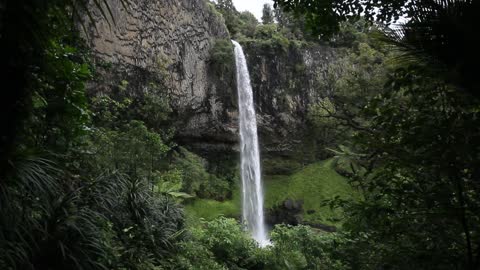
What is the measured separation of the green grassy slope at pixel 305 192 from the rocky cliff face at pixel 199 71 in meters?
2.36

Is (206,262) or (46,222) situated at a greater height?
(46,222)

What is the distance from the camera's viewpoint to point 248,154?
68.4 feet

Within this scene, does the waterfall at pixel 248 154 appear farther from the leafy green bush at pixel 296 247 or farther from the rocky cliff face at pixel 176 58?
the leafy green bush at pixel 296 247

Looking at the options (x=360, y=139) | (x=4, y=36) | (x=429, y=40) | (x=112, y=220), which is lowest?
(x=112, y=220)

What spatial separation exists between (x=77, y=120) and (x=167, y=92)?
44.7 ft

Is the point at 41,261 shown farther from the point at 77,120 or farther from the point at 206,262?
the point at 206,262

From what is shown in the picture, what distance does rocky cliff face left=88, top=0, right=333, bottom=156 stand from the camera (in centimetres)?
1544

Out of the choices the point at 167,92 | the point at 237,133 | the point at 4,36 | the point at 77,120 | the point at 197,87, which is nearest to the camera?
the point at 4,36

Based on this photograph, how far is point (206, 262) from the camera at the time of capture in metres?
6.54

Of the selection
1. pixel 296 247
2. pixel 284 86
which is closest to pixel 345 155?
pixel 296 247

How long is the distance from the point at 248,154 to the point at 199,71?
16.9 feet

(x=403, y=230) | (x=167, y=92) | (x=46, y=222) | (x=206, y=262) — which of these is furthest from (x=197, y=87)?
(x=403, y=230)

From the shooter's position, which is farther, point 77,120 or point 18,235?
point 77,120

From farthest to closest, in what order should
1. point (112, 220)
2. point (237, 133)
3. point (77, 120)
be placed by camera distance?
point (237, 133) → point (112, 220) → point (77, 120)
